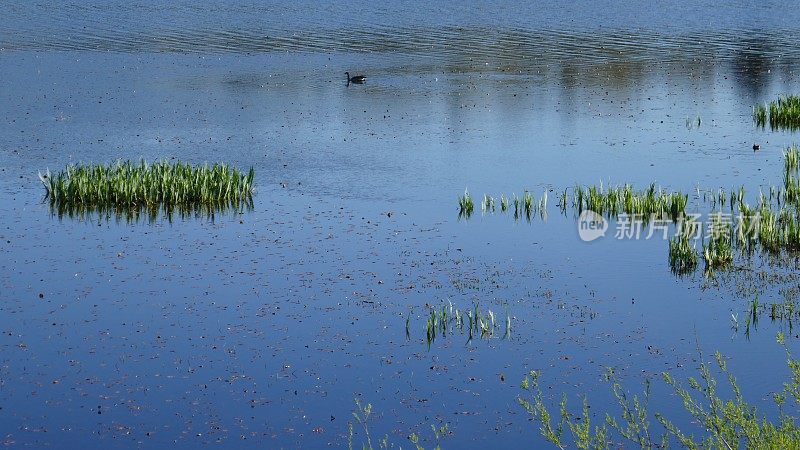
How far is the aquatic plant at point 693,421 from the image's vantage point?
9.07m

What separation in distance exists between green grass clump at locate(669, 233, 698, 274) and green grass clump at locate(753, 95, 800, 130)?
13.0m

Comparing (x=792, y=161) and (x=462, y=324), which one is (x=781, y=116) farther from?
(x=462, y=324)

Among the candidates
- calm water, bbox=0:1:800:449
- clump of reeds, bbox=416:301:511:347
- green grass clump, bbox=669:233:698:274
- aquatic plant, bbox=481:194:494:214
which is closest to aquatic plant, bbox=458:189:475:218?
aquatic plant, bbox=481:194:494:214

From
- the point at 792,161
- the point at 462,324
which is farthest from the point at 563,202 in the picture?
the point at 462,324

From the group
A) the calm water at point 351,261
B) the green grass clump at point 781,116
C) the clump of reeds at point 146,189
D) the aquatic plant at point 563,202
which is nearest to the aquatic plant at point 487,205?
the calm water at point 351,261

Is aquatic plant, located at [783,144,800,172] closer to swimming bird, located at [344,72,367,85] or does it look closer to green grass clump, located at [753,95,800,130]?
green grass clump, located at [753,95,800,130]

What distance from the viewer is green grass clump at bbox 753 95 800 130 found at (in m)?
29.9

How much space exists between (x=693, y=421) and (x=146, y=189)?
1274 centimetres

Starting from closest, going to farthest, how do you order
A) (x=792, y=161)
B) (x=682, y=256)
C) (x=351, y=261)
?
1. (x=682, y=256)
2. (x=351, y=261)
3. (x=792, y=161)

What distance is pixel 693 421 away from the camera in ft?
40.8

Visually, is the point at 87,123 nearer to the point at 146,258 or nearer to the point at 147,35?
the point at 146,258

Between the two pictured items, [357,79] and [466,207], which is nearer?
[466,207]

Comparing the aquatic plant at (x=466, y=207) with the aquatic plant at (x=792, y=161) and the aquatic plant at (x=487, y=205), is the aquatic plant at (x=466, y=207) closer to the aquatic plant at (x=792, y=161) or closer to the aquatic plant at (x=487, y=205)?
the aquatic plant at (x=487, y=205)

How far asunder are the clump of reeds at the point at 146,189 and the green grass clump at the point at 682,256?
8391mm
